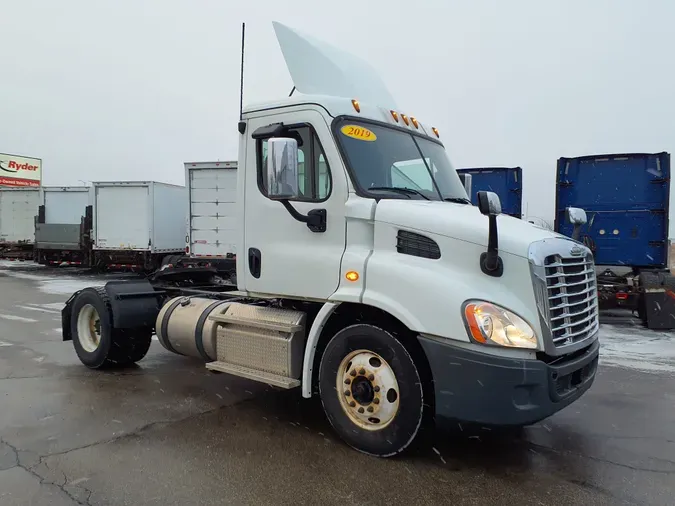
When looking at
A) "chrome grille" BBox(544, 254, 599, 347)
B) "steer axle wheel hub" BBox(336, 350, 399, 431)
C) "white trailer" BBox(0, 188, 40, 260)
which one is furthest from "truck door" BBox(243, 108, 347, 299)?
"white trailer" BBox(0, 188, 40, 260)

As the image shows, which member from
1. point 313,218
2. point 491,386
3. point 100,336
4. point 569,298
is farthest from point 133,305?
point 569,298

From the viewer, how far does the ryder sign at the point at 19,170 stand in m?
47.2

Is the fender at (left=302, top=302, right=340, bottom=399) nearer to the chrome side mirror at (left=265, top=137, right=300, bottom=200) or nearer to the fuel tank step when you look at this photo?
the fuel tank step

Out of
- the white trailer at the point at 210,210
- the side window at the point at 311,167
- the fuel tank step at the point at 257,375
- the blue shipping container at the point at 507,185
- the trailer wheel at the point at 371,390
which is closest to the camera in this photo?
the trailer wheel at the point at 371,390

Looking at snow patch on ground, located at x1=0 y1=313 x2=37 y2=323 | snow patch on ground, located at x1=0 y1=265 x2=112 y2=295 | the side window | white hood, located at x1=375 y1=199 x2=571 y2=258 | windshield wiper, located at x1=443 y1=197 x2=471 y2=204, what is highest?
the side window

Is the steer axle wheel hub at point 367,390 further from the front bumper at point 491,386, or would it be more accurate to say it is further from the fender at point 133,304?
the fender at point 133,304

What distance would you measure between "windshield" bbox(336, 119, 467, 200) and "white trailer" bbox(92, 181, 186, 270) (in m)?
16.4

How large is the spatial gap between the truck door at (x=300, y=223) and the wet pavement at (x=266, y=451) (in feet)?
4.38

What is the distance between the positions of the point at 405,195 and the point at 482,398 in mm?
1770

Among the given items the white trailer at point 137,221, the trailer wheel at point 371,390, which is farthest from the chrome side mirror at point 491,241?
the white trailer at point 137,221

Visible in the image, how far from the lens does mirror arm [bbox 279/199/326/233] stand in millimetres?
4655

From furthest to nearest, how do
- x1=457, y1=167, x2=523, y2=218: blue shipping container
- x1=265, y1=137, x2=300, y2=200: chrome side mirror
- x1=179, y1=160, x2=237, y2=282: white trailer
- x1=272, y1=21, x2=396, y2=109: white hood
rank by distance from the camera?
1. x1=179, y1=160, x2=237, y2=282: white trailer
2. x1=457, y1=167, x2=523, y2=218: blue shipping container
3. x1=272, y1=21, x2=396, y2=109: white hood
4. x1=265, y1=137, x2=300, y2=200: chrome side mirror

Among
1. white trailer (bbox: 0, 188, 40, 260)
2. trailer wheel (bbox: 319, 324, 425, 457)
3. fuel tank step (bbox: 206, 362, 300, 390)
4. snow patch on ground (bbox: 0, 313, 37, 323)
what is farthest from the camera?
white trailer (bbox: 0, 188, 40, 260)

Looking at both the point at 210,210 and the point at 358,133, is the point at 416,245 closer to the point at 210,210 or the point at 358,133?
the point at 358,133
